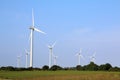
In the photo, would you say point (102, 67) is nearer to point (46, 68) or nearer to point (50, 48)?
point (46, 68)

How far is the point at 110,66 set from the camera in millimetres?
137625

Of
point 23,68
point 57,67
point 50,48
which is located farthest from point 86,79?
Answer: point 57,67

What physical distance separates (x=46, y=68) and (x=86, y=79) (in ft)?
315

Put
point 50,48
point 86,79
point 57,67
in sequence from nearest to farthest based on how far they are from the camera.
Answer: point 86,79 → point 50,48 → point 57,67

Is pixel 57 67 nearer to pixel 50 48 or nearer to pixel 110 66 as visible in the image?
pixel 110 66

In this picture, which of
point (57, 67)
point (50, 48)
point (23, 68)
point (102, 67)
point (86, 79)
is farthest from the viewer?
point (57, 67)

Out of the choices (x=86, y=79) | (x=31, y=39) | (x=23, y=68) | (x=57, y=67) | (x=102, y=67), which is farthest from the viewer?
(x=57, y=67)

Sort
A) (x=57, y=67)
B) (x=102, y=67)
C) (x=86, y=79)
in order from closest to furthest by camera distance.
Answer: (x=86, y=79) < (x=102, y=67) < (x=57, y=67)

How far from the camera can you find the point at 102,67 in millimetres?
137625

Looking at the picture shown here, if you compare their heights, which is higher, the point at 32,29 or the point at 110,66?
the point at 32,29

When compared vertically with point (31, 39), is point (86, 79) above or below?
below

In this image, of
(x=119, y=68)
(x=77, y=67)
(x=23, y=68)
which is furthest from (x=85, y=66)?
(x=23, y=68)

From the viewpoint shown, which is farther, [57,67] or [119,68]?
[57,67]

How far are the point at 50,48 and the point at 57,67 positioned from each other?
131 ft
